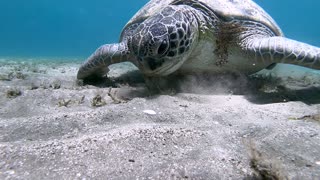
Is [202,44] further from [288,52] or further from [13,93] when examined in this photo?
[13,93]

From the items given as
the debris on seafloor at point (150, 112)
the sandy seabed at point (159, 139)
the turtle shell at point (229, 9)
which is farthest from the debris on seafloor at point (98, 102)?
the turtle shell at point (229, 9)

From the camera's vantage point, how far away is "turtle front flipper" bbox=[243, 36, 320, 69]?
344cm

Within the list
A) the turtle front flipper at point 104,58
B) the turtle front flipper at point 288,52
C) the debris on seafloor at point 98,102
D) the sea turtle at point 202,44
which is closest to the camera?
the debris on seafloor at point 98,102

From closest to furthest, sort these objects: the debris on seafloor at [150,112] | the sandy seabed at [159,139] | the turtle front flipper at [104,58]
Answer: the sandy seabed at [159,139], the debris on seafloor at [150,112], the turtle front flipper at [104,58]

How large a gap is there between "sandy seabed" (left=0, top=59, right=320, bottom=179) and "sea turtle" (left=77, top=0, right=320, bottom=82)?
0.64m

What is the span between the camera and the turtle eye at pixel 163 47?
310 cm

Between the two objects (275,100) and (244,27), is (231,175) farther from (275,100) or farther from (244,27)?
(244,27)

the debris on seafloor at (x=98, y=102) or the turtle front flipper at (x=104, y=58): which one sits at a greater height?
the turtle front flipper at (x=104, y=58)

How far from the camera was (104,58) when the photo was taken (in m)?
4.34

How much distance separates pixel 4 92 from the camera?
3396mm

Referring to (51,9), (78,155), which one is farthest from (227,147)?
(51,9)

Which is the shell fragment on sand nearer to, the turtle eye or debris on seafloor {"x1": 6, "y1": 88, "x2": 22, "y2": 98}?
the turtle eye

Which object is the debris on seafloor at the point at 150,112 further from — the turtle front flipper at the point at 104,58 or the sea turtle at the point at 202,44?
the turtle front flipper at the point at 104,58

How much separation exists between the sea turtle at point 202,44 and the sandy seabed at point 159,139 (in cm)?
64
